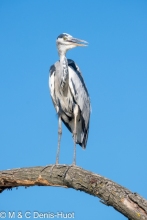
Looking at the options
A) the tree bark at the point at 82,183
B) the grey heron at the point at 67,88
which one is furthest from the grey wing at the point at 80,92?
the tree bark at the point at 82,183

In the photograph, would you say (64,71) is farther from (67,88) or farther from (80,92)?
(80,92)

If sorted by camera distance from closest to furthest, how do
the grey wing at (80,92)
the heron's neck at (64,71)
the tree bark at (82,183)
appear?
1. the tree bark at (82,183)
2. the heron's neck at (64,71)
3. the grey wing at (80,92)

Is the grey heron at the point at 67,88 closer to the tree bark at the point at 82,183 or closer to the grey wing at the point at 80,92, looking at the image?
the grey wing at the point at 80,92

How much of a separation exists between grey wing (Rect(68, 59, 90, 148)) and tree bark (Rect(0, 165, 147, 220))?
6.58 ft

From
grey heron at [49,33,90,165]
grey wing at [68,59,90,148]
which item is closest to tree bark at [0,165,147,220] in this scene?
grey heron at [49,33,90,165]

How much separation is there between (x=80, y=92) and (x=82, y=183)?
282 centimetres

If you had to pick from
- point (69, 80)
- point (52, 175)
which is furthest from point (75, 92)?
point (52, 175)

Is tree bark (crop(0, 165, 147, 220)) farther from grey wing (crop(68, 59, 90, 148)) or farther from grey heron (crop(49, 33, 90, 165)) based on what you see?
grey wing (crop(68, 59, 90, 148))

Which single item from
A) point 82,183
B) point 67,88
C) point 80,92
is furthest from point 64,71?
point 82,183

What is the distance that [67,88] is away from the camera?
28.3 feet

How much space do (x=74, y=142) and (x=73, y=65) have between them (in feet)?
4.53

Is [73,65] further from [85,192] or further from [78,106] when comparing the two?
[85,192]

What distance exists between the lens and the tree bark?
213 inches

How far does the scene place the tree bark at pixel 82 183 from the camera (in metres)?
5.40
